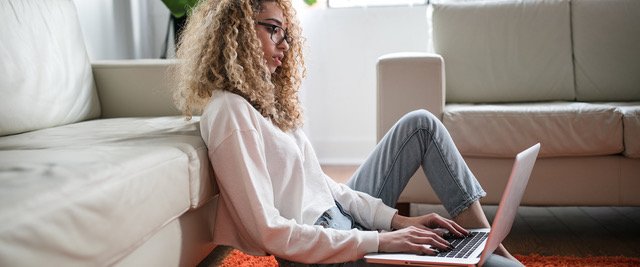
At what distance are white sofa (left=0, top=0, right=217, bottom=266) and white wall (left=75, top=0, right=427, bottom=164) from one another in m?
1.33

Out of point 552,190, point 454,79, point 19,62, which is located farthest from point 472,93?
point 19,62

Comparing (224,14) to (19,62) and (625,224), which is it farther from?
(625,224)

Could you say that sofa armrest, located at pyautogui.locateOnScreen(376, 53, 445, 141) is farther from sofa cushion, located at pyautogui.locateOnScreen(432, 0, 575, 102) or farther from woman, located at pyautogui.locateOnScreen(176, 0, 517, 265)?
woman, located at pyautogui.locateOnScreen(176, 0, 517, 265)

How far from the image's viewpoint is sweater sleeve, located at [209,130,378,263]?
1103 millimetres

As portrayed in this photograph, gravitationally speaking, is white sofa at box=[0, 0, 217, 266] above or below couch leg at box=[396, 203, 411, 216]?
above

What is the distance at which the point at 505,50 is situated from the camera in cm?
257

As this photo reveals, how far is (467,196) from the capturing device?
1.37m

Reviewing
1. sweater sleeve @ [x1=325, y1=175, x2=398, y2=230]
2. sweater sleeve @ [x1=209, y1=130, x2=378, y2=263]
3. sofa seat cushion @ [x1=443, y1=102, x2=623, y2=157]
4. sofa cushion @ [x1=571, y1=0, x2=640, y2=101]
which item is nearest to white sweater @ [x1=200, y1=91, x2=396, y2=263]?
sweater sleeve @ [x1=209, y1=130, x2=378, y2=263]

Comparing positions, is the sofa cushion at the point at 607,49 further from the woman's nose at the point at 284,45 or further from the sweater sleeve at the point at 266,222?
the sweater sleeve at the point at 266,222

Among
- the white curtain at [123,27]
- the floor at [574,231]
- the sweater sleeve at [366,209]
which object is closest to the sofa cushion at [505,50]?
the floor at [574,231]

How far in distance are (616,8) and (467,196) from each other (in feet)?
5.31

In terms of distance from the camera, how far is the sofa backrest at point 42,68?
1598 mm

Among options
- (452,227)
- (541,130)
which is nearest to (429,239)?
(452,227)

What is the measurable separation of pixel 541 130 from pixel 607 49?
790mm
